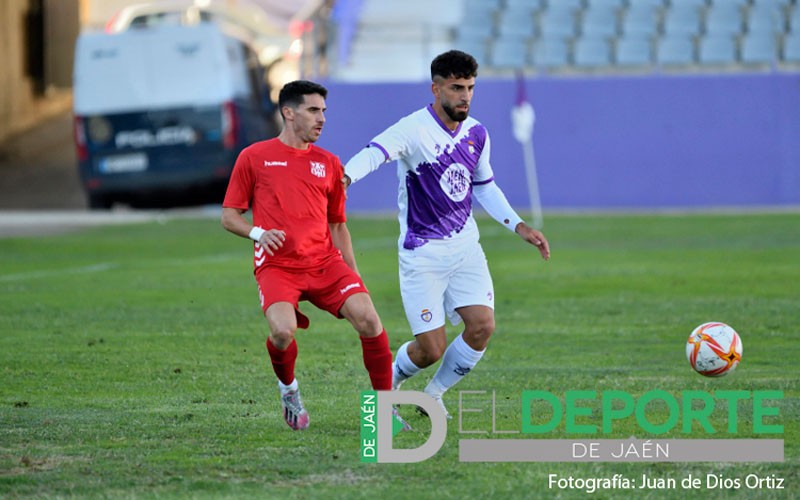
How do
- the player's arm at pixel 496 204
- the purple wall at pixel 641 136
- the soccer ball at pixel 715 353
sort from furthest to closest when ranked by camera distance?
the purple wall at pixel 641 136
the soccer ball at pixel 715 353
the player's arm at pixel 496 204

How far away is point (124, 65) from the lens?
22.6m

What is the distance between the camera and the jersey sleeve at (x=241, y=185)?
7012 mm

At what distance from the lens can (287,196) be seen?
700 cm

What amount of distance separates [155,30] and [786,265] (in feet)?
35.8

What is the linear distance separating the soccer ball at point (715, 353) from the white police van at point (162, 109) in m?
14.8

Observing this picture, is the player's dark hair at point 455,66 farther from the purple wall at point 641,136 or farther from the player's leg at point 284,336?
the purple wall at point 641,136

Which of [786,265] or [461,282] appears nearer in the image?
[461,282]

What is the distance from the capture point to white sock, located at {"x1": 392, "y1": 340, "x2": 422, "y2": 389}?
7.52 meters

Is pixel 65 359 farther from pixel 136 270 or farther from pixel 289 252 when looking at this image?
pixel 136 270

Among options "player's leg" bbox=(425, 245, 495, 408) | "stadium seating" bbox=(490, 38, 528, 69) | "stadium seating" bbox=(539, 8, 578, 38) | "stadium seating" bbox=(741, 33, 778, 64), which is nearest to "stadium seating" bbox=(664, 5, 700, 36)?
"stadium seating" bbox=(741, 33, 778, 64)

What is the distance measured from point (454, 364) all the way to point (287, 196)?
1.30m

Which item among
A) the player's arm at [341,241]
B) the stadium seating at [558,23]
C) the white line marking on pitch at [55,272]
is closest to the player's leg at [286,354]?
the player's arm at [341,241]

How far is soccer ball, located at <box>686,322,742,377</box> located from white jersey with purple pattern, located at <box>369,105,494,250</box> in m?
1.50

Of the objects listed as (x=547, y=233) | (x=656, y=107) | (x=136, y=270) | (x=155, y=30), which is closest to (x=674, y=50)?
(x=656, y=107)
